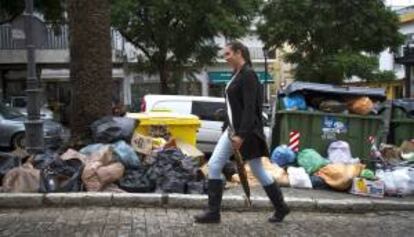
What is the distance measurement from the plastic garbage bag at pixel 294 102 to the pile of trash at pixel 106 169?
226cm

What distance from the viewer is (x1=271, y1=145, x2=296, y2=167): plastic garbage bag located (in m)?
10.9

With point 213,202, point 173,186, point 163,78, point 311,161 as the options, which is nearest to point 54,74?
point 163,78

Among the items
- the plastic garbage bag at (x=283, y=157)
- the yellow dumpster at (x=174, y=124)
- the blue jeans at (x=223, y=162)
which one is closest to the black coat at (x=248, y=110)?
the blue jeans at (x=223, y=162)

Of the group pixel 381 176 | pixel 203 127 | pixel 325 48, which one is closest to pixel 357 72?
pixel 325 48

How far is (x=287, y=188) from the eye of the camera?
9.98 m

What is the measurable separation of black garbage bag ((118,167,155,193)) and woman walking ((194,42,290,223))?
159 cm

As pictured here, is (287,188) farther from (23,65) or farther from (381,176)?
(23,65)

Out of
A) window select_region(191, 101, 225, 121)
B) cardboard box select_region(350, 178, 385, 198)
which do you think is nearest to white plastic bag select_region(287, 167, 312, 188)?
cardboard box select_region(350, 178, 385, 198)

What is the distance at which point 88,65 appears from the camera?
36.4 ft

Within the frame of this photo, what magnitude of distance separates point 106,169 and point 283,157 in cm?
288

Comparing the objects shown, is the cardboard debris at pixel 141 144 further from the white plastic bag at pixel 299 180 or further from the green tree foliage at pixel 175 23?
the green tree foliage at pixel 175 23

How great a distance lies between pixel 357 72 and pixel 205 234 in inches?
882

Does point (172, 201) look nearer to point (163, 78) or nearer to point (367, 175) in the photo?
point (367, 175)

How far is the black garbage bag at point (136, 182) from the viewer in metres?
9.09
